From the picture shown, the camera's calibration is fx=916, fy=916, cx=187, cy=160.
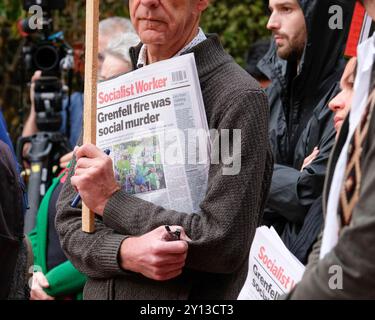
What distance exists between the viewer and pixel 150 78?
8.50ft

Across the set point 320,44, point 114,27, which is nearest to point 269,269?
point 320,44

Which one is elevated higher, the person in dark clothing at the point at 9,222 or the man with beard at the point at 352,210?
the man with beard at the point at 352,210

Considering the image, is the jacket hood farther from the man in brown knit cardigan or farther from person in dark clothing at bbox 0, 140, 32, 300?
person in dark clothing at bbox 0, 140, 32, 300

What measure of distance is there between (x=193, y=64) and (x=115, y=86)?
260 mm

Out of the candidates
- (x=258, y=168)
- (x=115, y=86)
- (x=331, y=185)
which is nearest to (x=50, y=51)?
(x=115, y=86)

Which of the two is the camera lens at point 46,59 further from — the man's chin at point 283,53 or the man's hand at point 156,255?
the man's hand at point 156,255

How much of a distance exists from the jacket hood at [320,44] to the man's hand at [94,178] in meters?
1.29

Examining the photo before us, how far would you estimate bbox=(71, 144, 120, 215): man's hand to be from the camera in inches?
98.9

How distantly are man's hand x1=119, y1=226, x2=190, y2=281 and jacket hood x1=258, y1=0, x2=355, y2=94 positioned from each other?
135 centimetres

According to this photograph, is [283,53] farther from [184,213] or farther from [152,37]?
[184,213]

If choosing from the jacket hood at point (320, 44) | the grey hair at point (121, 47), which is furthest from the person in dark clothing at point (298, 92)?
the grey hair at point (121, 47)

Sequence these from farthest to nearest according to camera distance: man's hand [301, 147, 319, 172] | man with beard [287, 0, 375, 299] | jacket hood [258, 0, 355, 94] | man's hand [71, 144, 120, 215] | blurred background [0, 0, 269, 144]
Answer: blurred background [0, 0, 269, 144] < jacket hood [258, 0, 355, 94] < man's hand [301, 147, 319, 172] < man's hand [71, 144, 120, 215] < man with beard [287, 0, 375, 299]

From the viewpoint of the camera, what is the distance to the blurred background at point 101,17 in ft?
24.2

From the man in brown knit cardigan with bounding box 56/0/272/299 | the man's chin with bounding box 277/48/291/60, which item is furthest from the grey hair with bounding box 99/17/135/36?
the man in brown knit cardigan with bounding box 56/0/272/299
